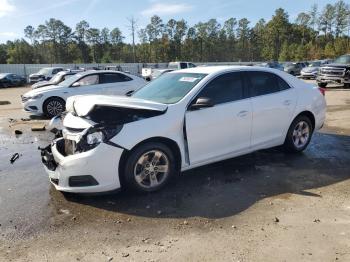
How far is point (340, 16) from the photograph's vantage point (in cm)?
9131

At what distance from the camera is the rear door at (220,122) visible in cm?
546

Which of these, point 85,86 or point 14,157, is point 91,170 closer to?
point 14,157

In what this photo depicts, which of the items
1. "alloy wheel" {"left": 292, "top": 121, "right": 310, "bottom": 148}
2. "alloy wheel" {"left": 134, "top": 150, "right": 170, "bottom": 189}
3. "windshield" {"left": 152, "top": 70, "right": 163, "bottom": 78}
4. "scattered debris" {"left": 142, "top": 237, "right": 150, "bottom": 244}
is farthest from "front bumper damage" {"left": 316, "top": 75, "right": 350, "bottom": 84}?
"scattered debris" {"left": 142, "top": 237, "right": 150, "bottom": 244}

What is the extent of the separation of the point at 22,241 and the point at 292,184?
357cm

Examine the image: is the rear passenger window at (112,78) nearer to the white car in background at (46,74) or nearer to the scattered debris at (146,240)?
the scattered debris at (146,240)

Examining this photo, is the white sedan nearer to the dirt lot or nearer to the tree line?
the dirt lot

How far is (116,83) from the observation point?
1325 cm

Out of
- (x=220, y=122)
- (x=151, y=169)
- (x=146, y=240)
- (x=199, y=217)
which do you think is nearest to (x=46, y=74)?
(x=220, y=122)

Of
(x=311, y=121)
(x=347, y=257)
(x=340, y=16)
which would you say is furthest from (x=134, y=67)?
(x=340, y=16)

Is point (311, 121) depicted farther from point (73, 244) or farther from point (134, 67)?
point (134, 67)

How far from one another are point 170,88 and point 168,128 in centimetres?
100

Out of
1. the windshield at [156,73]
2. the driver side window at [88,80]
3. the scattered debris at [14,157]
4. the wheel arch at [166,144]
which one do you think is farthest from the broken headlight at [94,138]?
the windshield at [156,73]

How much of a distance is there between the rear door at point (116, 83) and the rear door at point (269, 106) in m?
7.28

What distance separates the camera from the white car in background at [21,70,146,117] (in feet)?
42.2
